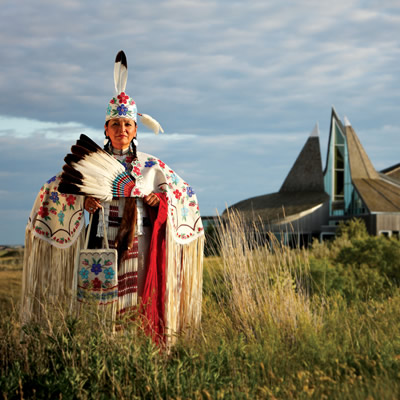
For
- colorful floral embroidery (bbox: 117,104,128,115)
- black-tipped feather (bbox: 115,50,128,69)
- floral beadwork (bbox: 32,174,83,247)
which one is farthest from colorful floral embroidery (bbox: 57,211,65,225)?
black-tipped feather (bbox: 115,50,128,69)

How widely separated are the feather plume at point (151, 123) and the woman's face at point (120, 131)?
214 millimetres

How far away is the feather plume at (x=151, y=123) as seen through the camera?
15.9ft

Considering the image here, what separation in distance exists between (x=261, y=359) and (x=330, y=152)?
23890mm

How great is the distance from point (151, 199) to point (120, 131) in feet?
2.15

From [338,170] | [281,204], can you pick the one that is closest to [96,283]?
[281,204]

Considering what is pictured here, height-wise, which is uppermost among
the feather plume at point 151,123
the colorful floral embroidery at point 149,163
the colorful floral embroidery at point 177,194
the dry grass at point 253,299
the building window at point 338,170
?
the building window at point 338,170

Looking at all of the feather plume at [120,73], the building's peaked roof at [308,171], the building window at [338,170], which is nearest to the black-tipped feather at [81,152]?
the feather plume at [120,73]

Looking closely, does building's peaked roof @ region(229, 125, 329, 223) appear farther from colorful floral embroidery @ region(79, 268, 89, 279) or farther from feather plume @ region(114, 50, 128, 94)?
colorful floral embroidery @ region(79, 268, 89, 279)

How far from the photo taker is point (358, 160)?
25.6 metres

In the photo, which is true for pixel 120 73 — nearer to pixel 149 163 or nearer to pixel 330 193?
pixel 149 163

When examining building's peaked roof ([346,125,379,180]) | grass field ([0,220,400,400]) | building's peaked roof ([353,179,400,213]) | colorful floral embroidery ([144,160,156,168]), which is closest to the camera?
grass field ([0,220,400,400])

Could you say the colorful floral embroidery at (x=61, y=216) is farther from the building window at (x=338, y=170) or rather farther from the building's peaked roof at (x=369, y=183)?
the building window at (x=338, y=170)

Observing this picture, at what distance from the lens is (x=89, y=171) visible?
14.3 ft

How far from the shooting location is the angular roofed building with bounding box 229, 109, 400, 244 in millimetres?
22875
